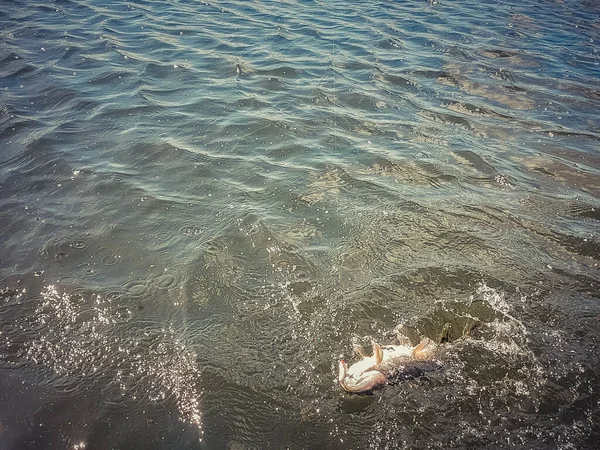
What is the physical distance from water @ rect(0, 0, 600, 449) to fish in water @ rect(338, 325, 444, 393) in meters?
0.15

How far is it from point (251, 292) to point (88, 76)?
23.6ft

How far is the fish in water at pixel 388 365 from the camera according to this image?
393 centimetres

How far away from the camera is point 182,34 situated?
11594mm

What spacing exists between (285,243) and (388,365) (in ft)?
7.31

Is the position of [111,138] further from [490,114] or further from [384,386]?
[490,114]

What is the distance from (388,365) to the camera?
4.10 metres

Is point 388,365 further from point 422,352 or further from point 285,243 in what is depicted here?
point 285,243

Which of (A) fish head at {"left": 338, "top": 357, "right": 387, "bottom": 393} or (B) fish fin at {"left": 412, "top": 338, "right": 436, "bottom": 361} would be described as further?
(B) fish fin at {"left": 412, "top": 338, "right": 436, "bottom": 361}

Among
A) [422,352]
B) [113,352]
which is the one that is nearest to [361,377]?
[422,352]

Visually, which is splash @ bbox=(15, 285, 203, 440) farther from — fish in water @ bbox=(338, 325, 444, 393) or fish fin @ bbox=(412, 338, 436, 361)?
fish fin @ bbox=(412, 338, 436, 361)

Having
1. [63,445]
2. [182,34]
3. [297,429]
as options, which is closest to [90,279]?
[63,445]

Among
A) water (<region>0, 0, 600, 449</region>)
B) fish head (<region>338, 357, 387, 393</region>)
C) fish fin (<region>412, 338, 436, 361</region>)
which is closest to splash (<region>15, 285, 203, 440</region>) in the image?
water (<region>0, 0, 600, 449</region>)

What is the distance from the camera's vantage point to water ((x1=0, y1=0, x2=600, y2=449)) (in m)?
3.90

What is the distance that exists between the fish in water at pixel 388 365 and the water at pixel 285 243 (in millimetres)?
153
